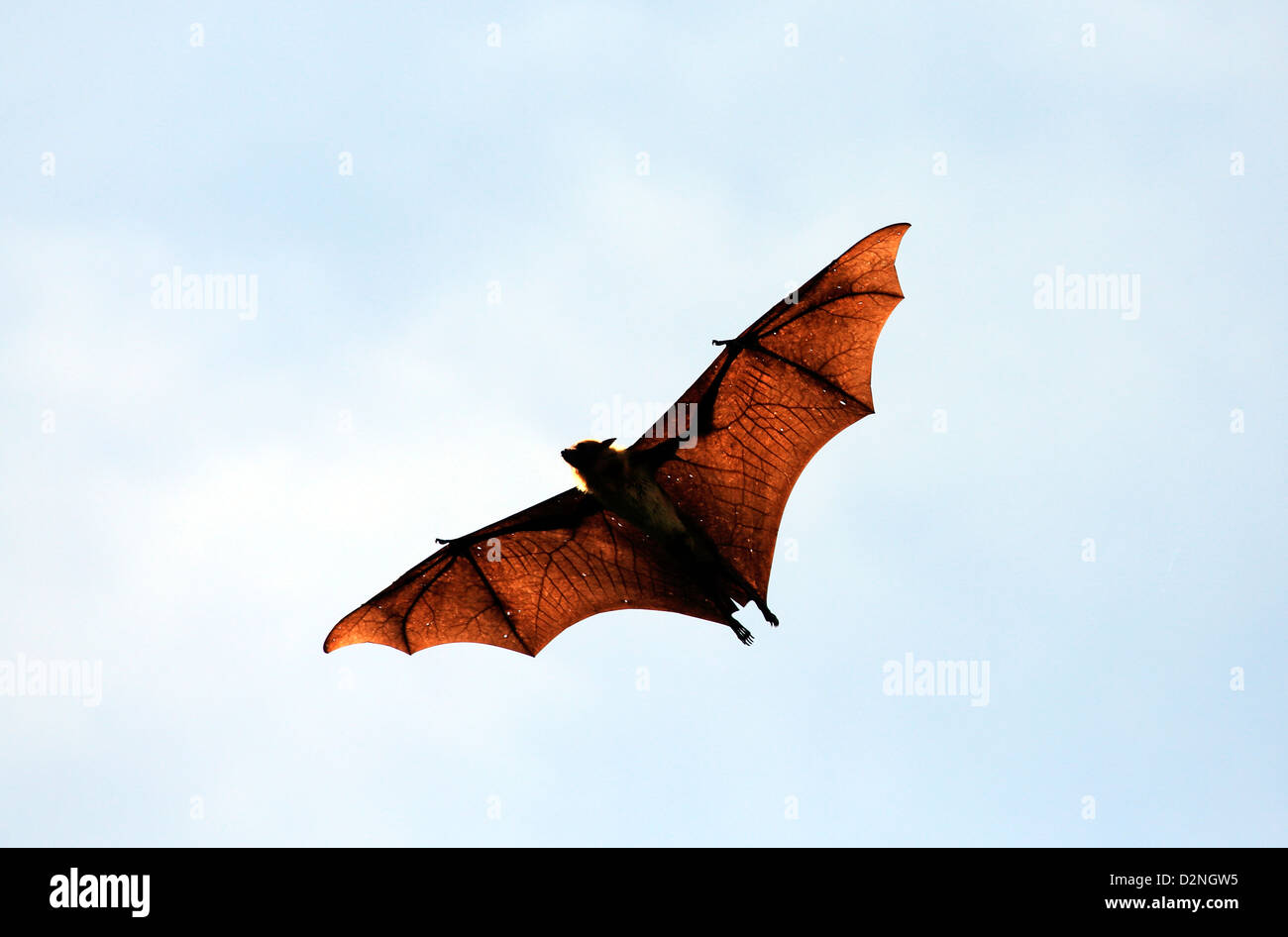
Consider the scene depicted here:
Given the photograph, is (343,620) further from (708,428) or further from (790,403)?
(790,403)

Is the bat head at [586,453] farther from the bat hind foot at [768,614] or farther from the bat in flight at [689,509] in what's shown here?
the bat hind foot at [768,614]

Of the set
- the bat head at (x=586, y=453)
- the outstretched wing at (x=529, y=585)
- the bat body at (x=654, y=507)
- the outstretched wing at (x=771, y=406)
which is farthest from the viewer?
the outstretched wing at (x=529, y=585)

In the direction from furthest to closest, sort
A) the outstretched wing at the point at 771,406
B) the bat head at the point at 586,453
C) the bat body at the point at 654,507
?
the outstretched wing at the point at 771,406 < the bat body at the point at 654,507 < the bat head at the point at 586,453

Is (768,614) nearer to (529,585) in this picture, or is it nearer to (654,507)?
(654,507)

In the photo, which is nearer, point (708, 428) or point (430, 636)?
point (708, 428)

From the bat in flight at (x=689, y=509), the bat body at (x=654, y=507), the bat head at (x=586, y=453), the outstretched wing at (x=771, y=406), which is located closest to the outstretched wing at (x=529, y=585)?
the bat in flight at (x=689, y=509)
